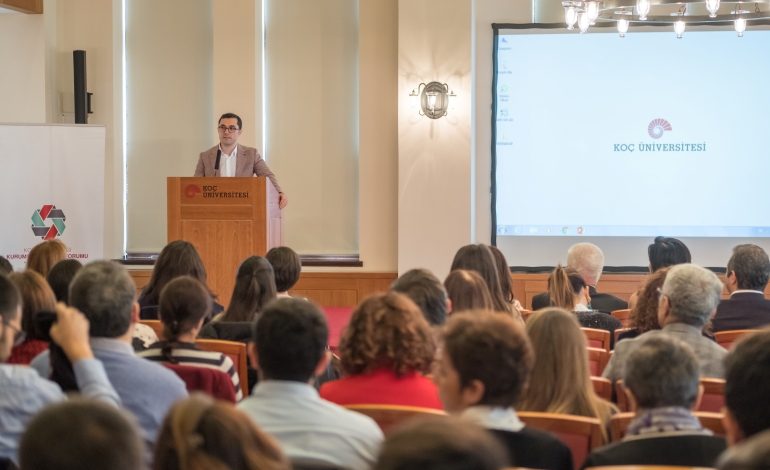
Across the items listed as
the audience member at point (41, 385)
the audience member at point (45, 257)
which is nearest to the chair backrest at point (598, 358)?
the audience member at point (41, 385)

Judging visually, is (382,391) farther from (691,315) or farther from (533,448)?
(691,315)

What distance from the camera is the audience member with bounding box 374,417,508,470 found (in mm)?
1354

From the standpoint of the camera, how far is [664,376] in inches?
108

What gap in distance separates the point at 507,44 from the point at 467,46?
14.7 inches

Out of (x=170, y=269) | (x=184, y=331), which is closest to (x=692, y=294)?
(x=184, y=331)

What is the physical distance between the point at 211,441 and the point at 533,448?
1.29m

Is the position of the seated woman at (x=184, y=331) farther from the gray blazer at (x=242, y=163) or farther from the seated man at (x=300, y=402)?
the gray blazer at (x=242, y=163)

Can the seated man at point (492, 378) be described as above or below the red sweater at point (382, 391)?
above

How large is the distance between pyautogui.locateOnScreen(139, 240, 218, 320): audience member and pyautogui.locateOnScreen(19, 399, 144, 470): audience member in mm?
3903

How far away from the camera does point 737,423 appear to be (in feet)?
7.22

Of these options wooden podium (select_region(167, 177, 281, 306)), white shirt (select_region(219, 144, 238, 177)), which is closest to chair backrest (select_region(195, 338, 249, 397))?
wooden podium (select_region(167, 177, 281, 306))

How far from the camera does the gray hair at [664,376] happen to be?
2754 mm

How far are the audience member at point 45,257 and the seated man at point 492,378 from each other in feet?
11.4

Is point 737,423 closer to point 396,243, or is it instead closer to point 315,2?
point 396,243
